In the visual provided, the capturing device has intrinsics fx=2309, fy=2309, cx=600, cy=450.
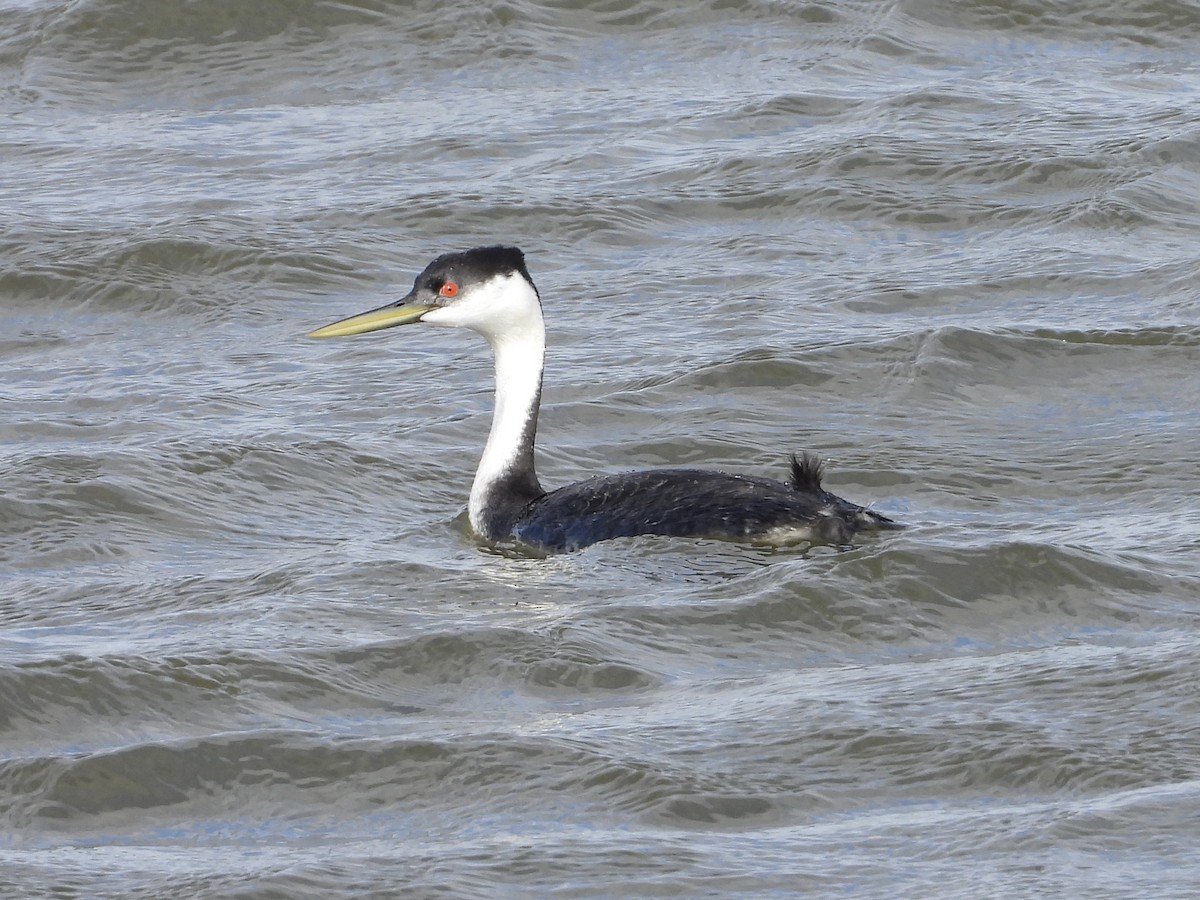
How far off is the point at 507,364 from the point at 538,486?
0.51 metres

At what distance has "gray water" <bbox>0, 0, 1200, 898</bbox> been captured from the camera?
5875 mm

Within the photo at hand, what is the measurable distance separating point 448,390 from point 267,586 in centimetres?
256

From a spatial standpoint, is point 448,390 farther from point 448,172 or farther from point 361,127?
point 361,127

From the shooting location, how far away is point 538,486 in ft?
28.3

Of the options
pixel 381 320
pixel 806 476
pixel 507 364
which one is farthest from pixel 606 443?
pixel 806 476

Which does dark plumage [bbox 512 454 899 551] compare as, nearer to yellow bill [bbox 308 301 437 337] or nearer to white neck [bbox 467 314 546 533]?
white neck [bbox 467 314 546 533]

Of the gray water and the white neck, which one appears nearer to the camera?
the gray water

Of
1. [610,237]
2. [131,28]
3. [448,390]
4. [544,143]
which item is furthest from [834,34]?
[448,390]

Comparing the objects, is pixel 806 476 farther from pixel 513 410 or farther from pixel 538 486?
pixel 513 410

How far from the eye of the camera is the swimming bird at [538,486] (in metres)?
7.80

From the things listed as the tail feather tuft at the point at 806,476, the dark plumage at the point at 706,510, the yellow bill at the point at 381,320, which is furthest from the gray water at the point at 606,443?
the yellow bill at the point at 381,320

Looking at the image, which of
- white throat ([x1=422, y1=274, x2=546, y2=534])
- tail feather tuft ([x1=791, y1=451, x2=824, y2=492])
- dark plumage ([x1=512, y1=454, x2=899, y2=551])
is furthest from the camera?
white throat ([x1=422, y1=274, x2=546, y2=534])

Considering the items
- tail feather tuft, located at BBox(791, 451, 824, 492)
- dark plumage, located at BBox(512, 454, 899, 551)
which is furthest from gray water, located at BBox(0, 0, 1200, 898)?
tail feather tuft, located at BBox(791, 451, 824, 492)

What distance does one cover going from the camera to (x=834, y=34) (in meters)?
14.6
